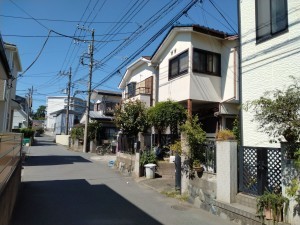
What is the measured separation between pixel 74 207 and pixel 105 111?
29.4 m

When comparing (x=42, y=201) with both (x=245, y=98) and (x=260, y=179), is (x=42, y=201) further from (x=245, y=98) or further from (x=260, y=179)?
(x=245, y=98)

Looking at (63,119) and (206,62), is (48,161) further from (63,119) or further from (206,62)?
(63,119)

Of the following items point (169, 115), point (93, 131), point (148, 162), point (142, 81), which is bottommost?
point (148, 162)

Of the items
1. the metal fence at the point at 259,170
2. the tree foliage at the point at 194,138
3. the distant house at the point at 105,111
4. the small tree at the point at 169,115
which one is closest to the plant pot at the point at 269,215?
the metal fence at the point at 259,170

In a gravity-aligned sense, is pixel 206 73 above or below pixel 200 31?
below

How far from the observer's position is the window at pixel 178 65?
56.1 feet

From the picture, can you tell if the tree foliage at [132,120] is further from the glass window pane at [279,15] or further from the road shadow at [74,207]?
the glass window pane at [279,15]

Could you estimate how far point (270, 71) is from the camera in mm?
8883

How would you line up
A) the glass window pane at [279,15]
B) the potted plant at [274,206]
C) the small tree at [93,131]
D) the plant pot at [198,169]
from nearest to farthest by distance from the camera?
the potted plant at [274,206]
the glass window pane at [279,15]
the plant pot at [198,169]
the small tree at [93,131]

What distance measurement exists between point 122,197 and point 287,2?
7.95m

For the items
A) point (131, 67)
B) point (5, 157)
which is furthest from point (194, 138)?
point (131, 67)

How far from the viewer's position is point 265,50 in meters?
9.05

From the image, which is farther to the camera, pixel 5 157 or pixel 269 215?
pixel 269 215

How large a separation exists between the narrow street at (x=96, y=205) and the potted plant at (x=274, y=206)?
1.25 metres
